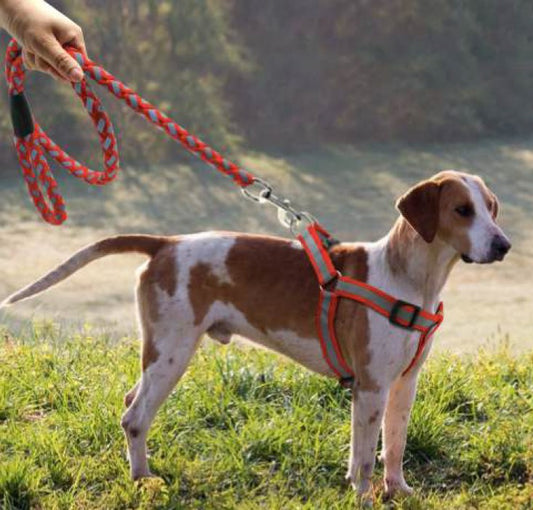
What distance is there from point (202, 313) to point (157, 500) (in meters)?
0.71

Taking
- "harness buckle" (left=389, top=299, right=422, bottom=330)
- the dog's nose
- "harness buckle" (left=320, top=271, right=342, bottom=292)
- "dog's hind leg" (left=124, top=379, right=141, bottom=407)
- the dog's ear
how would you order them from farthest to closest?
"dog's hind leg" (left=124, top=379, right=141, bottom=407)
"harness buckle" (left=320, top=271, right=342, bottom=292)
"harness buckle" (left=389, top=299, right=422, bottom=330)
the dog's ear
the dog's nose

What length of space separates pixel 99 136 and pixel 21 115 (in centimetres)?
38

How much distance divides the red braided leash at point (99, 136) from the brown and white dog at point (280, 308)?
1.03ft

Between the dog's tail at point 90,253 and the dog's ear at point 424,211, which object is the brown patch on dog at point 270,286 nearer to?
the dog's tail at point 90,253

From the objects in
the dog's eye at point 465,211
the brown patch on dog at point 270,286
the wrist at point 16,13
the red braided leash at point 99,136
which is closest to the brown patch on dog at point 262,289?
the brown patch on dog at point 270,286

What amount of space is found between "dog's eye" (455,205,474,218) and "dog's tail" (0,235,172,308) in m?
1.10

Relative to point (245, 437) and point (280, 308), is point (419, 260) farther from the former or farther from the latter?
point (245, 437)

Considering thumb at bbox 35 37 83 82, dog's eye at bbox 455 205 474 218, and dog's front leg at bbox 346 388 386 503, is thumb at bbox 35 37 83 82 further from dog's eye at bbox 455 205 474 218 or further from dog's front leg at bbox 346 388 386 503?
dog's front leg at bbox 346 388 386 503

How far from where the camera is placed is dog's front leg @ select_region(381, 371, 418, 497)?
3818 mm

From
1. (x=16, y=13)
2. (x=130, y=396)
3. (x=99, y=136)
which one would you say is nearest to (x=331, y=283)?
A: (x=130, y=396)

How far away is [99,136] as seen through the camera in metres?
3.94

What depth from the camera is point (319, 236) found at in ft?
12.6

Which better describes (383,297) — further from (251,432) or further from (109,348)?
(109,348)

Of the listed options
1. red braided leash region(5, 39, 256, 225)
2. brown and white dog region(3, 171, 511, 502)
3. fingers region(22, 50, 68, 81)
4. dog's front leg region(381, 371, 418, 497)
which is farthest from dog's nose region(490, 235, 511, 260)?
fingers region(22, 50, 68, 81)
